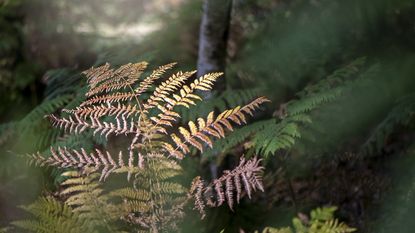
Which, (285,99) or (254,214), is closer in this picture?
(254,214)

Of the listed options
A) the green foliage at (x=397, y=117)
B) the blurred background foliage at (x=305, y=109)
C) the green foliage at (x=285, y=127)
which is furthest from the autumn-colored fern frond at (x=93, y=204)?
the green foliage at (x=397, y=117)

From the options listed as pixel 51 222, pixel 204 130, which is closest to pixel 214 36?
pixel 204 130

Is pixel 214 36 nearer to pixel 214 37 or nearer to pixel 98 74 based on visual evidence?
pixel 214 37

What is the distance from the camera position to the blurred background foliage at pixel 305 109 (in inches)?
136

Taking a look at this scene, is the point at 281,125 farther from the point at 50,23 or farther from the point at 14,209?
the point at 50,23

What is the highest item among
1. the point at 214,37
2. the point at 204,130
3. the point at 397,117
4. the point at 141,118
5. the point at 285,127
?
the point at 214,37

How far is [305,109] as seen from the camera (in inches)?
122

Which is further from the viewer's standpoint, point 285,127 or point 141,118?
point 285,127

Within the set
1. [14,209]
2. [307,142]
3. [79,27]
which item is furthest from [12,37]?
[307,142]

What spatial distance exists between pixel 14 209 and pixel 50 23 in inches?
139

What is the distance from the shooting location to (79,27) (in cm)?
727

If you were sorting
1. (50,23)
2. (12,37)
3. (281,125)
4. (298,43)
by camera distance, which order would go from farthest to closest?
(50,23), (12,37), (298,43), (281,125)

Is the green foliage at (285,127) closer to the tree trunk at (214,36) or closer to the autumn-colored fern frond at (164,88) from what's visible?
the autumn-colored fern frond at (164,88)

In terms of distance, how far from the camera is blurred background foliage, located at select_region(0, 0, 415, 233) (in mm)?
3467
